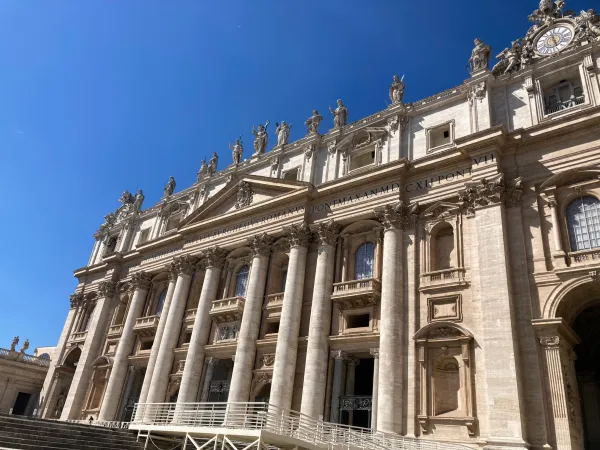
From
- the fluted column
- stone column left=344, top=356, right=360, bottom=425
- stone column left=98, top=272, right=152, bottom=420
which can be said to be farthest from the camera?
stone column left=98, top=272, right=152, bottom=420

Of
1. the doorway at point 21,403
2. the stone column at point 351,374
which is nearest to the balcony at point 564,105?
the stone column at point 351,374

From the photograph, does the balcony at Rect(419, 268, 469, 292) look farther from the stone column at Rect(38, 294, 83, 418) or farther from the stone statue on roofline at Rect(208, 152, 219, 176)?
the stone column at Rect(38, 294, 83, 418)

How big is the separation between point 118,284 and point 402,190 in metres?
25.1

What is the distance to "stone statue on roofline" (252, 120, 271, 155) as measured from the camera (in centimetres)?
3403

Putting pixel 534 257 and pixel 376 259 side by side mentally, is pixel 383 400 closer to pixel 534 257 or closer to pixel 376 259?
pixel 376 259

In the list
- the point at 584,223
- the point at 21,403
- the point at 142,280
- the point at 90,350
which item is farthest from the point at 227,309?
the point at 21,403

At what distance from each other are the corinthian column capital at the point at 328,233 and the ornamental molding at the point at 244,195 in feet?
22.7

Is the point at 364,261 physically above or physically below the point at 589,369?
above

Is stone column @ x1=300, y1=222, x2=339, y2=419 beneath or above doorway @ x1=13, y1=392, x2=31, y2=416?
above

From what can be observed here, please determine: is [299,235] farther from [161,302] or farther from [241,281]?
[161,302]

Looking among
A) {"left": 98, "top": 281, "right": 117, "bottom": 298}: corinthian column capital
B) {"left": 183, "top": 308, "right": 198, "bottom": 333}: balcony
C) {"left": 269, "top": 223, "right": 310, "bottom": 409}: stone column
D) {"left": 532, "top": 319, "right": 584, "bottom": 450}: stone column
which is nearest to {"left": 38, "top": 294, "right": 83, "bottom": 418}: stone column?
{"left": 98, "top": 281, "right": 117, "bottom": 298}: corinthian column capital

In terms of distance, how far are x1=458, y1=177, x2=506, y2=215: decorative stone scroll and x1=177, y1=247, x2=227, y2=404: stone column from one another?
15166mm

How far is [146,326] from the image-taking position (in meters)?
32.3

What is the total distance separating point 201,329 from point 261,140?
14.1 m
